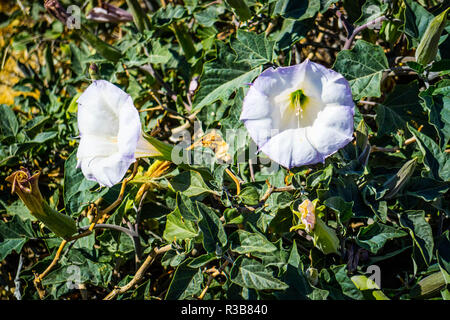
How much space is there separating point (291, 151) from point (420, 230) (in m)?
0.43

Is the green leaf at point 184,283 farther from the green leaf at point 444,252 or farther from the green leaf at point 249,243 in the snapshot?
the green leaf at point 444,252

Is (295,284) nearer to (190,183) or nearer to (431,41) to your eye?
(190,183)

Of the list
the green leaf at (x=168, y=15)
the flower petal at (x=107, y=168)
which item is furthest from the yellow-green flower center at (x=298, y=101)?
the green leaf at (x=168, y=15)

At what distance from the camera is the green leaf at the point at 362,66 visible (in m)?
1.19

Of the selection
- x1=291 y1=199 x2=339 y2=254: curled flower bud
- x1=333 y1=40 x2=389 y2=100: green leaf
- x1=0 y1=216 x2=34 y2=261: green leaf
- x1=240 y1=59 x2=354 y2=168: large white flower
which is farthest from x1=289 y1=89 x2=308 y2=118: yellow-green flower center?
x1=0 y1=216 x2=34 y2=261: green leaf

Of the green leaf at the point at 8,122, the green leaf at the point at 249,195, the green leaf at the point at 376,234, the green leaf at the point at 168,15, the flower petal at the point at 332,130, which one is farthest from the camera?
the green leaf at the point at 8,122

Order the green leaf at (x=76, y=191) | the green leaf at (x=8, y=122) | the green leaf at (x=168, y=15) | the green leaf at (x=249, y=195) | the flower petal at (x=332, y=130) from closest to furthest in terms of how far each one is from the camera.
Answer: the flower petal at (x=332, y=130), the green leaf at (x=249, y=195), the green leaf at (x=76, y=191), the green leaf at (x=168, y=15), the green leaf at (x=8, y=122)

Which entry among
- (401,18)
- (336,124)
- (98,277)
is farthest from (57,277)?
(401,18)

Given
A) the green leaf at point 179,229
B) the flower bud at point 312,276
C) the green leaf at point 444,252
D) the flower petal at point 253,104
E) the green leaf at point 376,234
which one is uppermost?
the flower petal at point 253,104

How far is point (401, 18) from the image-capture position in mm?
1276

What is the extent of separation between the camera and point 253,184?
4.42 feet

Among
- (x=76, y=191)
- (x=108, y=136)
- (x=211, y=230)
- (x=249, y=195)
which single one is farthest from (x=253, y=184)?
(x=76, y=191)

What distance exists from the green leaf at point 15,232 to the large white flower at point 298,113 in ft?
2.97

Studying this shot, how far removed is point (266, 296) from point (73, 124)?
1.02m
